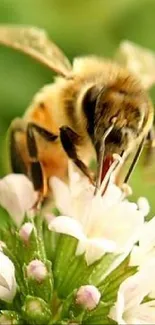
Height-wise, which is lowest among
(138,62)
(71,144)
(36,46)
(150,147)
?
(71,144)

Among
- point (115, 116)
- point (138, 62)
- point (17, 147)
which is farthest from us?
point (138, 62)

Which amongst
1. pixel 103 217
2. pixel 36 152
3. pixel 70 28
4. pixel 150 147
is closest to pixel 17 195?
pixel 36 152

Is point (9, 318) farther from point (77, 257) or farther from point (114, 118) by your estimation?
point (114, 118)

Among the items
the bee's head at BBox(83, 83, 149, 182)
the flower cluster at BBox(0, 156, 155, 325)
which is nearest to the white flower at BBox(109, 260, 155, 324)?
the flower cluster at BBox(0, 156, 155, 325)

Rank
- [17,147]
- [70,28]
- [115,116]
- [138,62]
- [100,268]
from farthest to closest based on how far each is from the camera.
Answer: [70,28] < [138,62] < [17,147] < [100,268] < [115,116]

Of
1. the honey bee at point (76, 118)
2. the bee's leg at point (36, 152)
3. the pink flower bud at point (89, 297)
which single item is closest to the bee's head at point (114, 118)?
the honey bee at point (76, 118)

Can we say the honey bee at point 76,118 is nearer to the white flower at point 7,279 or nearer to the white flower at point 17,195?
the white flower at point 17,195

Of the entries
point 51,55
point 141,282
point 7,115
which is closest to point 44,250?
point 141,282

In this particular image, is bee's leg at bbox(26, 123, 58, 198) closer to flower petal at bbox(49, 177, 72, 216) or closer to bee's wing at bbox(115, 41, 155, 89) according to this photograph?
flower petal at bbox(49, 177, 72, 216)
